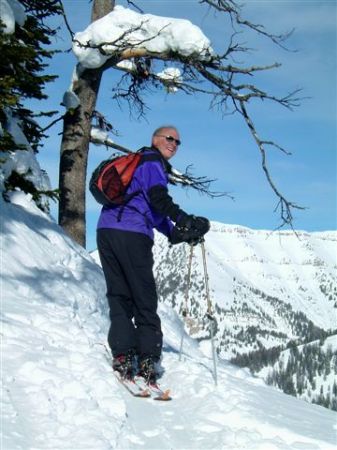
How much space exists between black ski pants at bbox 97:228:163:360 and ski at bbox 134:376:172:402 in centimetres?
27

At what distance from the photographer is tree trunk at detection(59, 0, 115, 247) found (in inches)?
429

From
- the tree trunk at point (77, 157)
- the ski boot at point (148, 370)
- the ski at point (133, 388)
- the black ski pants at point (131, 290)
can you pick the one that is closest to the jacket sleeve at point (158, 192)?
the black ski pants at point (131, 290)

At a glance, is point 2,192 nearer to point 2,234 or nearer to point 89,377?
point 2,234

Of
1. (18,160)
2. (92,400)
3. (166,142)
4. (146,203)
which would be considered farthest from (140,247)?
(18,160)

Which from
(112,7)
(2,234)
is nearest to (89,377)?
(2,234)

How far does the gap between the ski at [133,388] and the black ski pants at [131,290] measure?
0.97 feet

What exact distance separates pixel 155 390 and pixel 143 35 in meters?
7.22

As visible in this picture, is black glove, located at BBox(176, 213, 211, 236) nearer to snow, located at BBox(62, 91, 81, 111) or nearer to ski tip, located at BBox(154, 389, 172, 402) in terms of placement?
ski tip, located at BBox(154, 389, 172, 402)

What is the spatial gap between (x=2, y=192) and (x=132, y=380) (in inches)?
188

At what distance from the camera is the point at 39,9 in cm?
1159

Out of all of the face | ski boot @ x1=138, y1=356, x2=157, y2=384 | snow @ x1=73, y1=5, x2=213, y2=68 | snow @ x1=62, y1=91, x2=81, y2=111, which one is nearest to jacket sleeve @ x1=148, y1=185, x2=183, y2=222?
the face

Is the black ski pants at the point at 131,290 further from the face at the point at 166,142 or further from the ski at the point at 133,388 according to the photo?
the face at the point at 166,142

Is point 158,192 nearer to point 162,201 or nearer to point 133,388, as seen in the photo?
point 162,201

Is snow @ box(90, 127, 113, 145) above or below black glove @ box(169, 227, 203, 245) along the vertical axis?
above
